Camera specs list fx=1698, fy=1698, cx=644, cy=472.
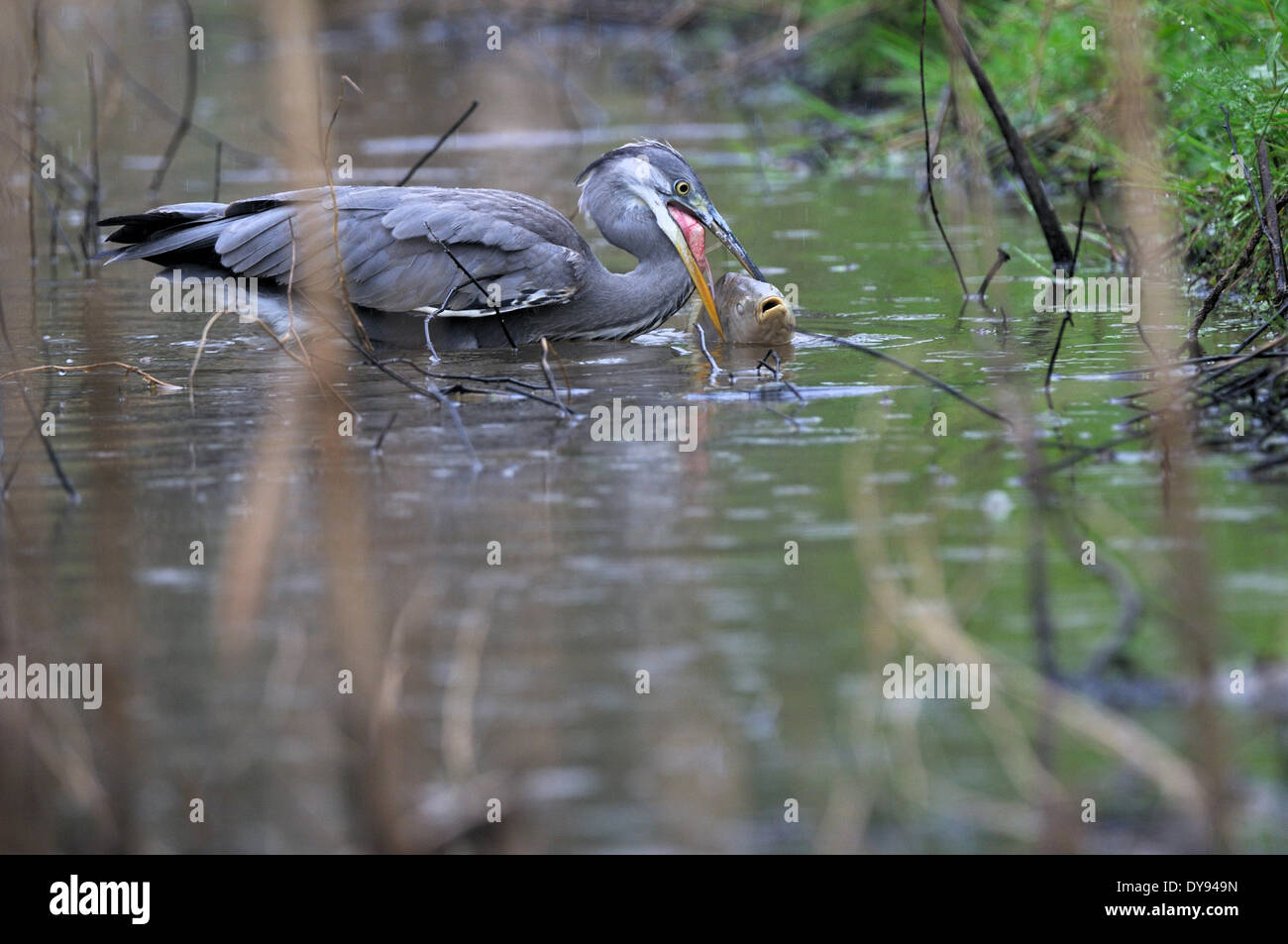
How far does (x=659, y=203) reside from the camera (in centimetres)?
787

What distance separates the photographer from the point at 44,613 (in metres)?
4.30

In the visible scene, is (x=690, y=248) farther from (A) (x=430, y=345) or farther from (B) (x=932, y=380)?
(B) (x=932, y=380)

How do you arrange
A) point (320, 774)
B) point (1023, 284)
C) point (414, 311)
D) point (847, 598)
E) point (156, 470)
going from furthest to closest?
point (1023, 284) → point (414, 311) → point (156, 470) → point (847, 598) → point (320, 774)

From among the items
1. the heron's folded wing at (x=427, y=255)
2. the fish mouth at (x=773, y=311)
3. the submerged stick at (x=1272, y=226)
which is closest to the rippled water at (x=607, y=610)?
the fish mouth at (x=773, y=311)

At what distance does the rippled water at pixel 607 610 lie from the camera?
3.35 metres

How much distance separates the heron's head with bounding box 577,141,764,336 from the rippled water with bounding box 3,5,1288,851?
3.02 ft

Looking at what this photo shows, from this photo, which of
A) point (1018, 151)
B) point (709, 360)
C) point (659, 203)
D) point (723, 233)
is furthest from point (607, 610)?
point (1018, 151)

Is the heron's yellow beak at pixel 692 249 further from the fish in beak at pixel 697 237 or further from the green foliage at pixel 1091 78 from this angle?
the green foliage at pixel 1091 78

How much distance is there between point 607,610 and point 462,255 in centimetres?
341

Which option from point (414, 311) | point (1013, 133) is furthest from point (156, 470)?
point (1013, 133)

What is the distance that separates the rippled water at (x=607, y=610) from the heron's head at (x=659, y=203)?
0.92m
